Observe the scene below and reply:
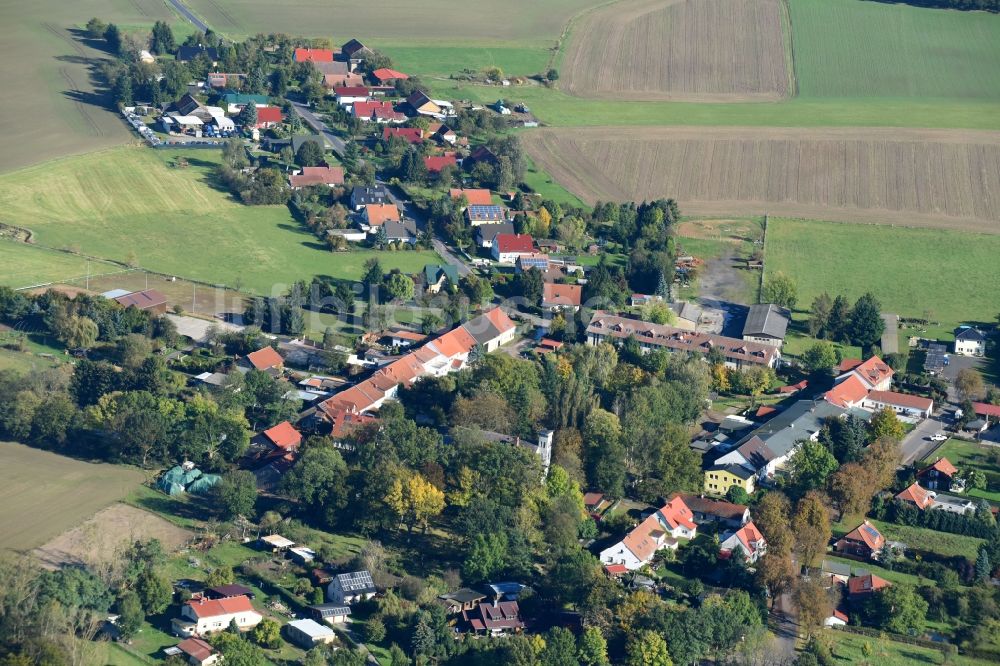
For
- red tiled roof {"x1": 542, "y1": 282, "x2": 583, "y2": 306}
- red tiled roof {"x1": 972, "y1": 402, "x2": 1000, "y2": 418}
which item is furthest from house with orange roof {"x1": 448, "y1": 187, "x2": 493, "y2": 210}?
red tiled roof {"x1": 972, "y1": 402, "x2": 1000, "y2": 418}

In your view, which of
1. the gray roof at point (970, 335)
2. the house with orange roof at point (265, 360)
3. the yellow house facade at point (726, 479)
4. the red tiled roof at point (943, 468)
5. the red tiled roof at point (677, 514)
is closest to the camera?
the red tiled roof at point (677, 514)

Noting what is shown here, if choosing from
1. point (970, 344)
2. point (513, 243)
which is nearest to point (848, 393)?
point (970, 344)

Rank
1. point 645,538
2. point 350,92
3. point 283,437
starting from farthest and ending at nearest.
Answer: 1. point 350,92
2. point 283,437
3. point 645,538

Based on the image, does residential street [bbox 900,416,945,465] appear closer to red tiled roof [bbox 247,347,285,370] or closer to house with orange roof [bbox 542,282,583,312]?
house with orange roof [bbox 542,282,583,312]

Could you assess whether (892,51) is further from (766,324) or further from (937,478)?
(937,478)

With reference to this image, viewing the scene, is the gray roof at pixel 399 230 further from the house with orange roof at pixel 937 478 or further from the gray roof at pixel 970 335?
the house with orange roof at pixel 937 478

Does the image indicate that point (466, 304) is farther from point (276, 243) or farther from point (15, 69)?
point (15, 69)

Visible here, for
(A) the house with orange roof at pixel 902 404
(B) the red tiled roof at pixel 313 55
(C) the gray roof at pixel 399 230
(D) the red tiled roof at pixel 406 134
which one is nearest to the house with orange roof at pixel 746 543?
(A) the house with orange roof at pixel 902 404
